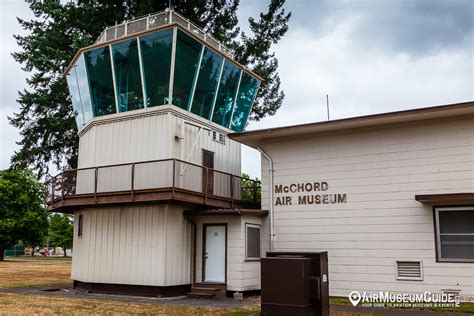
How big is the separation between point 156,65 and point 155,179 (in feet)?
13.6

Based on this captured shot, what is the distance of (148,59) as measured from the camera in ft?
53.7

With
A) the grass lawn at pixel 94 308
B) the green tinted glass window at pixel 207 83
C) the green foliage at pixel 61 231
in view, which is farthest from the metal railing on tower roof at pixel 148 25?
the green foliage at pixel 61 231

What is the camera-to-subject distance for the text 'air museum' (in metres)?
13.1

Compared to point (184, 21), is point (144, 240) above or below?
below

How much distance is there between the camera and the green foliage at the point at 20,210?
42531mm

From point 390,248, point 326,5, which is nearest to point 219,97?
point 326,5

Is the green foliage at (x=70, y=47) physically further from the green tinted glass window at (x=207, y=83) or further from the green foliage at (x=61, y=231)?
the green foliage at (x=61, y=231)

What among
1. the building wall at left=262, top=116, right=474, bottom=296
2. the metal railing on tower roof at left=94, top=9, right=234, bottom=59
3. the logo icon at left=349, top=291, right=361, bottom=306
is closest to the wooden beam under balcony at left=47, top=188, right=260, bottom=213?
the building wall at left=262, top=116, right=474, bottom=296

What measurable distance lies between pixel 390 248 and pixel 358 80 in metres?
9.60

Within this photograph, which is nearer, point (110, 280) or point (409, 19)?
point (409, 19)

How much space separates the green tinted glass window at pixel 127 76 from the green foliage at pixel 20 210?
2960 cm

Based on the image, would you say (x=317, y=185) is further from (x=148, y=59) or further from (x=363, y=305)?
(x=148, y=59)

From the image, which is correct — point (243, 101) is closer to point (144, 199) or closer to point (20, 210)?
point (144, 199)

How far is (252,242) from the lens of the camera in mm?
15391
